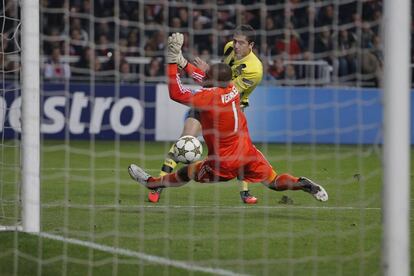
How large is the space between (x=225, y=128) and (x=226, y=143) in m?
0.14

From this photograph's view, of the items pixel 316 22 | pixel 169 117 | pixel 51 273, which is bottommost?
pixel 51 273

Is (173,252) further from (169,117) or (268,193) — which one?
(169,117)

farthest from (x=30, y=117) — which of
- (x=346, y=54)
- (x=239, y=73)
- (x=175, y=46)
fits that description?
(x=346, y=54)

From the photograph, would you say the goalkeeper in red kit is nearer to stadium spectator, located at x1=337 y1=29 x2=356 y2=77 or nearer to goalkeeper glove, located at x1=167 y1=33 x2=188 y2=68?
goalkeeper glove, located at x1=167 y1=33 x2=188 y2=68

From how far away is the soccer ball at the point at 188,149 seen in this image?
32.3 ft

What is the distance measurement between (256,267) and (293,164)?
7.86 metres

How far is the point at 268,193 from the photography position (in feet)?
36.4

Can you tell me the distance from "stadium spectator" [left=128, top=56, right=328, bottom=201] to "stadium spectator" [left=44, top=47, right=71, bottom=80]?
8207 millimetres

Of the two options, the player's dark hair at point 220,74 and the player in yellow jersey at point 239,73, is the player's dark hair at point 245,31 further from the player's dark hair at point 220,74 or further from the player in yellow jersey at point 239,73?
the player's dark hair at point 220,74

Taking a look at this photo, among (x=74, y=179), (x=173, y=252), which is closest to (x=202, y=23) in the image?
(x=74, y=179)

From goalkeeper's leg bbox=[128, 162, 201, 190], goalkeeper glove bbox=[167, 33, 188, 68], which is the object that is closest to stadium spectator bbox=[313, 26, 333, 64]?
goalkeeper's leg bbox=[128, 162, 201, 190]

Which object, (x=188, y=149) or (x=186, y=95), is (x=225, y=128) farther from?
(x=188, y=149)

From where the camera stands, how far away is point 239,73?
1052cm

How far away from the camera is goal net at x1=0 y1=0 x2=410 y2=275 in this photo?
7148 millimetres
